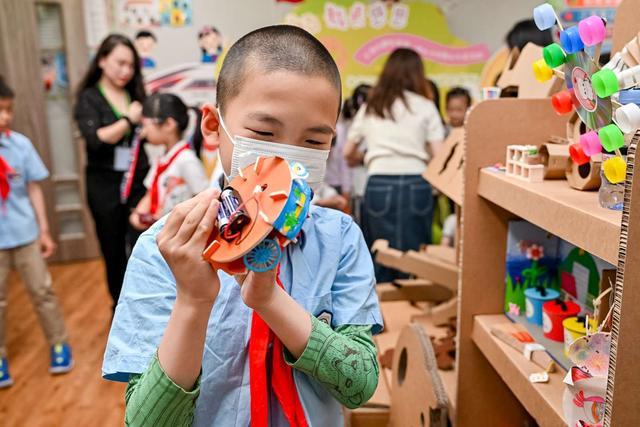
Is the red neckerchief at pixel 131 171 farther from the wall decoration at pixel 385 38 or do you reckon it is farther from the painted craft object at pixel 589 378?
the painted craft object at pixel 589 378

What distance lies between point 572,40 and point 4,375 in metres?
2.68

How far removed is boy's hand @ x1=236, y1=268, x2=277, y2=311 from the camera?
67 centimetres

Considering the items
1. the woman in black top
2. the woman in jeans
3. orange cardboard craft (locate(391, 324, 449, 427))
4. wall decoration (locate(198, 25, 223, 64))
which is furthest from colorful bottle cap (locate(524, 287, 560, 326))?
wall decoration (locate(198, 25, 223, 64))

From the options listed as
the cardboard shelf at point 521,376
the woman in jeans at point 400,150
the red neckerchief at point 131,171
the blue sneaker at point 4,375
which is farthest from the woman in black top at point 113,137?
the cardboard shelf at point 521,376

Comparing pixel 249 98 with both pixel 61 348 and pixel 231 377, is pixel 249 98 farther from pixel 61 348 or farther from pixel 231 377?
pixel 61 348

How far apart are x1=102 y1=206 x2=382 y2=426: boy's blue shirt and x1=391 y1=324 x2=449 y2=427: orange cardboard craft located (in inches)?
9.6

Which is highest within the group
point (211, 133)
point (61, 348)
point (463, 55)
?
point (463, 55)

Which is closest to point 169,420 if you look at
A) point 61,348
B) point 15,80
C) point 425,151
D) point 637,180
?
point 637,180

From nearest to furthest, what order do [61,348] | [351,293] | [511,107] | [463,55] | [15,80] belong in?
1. [351,293]
2. [511,107]
3. [61,348]
4. [15,80]
5. [463,55]

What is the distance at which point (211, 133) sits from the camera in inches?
33.6

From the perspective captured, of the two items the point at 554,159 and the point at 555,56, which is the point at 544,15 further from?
the point at 554,159

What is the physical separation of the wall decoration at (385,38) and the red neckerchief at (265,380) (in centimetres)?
391

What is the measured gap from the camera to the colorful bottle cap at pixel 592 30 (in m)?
0.74

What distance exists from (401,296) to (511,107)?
3.16 feet
